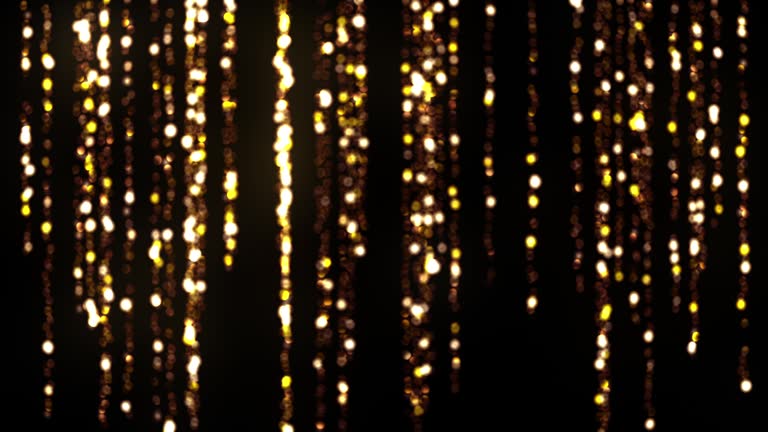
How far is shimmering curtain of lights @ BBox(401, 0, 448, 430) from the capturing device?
617 mm

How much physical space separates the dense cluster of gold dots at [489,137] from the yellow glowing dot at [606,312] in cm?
9

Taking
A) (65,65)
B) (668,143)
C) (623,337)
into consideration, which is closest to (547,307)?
(623,337)

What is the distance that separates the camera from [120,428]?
2.04 feet

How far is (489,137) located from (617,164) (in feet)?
0.38

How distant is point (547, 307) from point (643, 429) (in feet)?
0.45

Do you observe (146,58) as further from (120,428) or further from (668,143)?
(668,143)

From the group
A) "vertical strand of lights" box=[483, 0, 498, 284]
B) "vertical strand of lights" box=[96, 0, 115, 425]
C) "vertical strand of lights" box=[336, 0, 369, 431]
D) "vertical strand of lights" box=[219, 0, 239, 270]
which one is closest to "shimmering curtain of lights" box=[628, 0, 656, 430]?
"vertical strand of lights" box=[483, 0, 498, 284]

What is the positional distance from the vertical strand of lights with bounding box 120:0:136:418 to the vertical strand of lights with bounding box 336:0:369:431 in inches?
6.9

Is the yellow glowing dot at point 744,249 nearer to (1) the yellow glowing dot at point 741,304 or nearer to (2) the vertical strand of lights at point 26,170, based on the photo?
(1) the yellow glowing dot at point 741,304

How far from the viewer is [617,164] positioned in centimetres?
63

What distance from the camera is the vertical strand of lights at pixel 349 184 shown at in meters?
0.62

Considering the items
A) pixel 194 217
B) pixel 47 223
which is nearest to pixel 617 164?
pixel 194 217

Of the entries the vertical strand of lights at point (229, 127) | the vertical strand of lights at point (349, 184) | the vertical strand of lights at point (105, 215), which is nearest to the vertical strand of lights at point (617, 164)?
the vertical strand of lights at point (349, 184)

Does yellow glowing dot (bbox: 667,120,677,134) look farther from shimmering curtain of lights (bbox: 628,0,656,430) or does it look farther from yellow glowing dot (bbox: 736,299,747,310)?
yellow glowing dot (bbox: 736,299,747,310)
